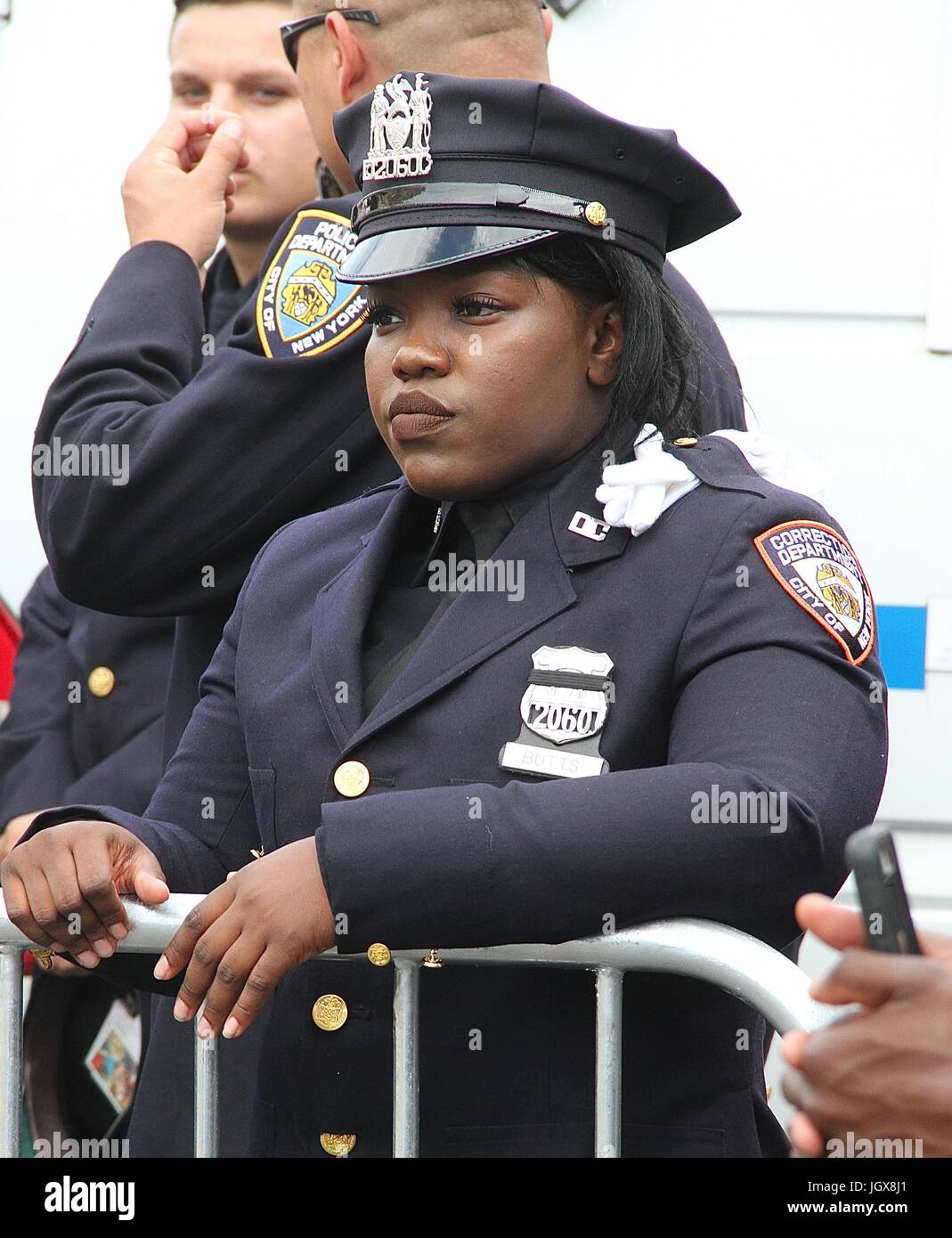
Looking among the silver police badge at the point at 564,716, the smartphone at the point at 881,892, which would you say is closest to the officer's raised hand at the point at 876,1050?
the smartphone at the point at 881,892

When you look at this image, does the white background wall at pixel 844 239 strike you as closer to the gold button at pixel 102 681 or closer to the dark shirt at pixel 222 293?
the dark shirt at pixel 222 293

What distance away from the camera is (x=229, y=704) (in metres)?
1.84

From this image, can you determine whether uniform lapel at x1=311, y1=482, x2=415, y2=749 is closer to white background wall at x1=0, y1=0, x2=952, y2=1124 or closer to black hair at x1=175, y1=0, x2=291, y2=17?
white background wall at x1=0, y1=0, x2=952, y2=1124

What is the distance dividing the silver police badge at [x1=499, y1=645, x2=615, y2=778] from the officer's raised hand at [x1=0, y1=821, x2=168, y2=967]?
351mm

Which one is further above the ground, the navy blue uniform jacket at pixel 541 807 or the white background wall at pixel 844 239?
the white background wall at pixel 844 239

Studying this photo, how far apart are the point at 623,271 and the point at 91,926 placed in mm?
812

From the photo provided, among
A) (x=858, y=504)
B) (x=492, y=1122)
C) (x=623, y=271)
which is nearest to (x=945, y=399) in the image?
(x=858, y=504)

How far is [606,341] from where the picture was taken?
69.1 inches

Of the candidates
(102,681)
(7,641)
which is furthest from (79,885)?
(7,641)

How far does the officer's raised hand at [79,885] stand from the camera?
1.57 meters

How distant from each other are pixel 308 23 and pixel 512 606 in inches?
39.1

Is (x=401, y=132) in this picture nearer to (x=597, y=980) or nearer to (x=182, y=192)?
(x=182, y=192)

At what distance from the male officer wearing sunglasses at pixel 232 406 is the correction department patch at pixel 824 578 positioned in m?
0.39

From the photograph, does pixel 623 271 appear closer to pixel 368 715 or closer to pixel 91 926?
pixel 368 715
